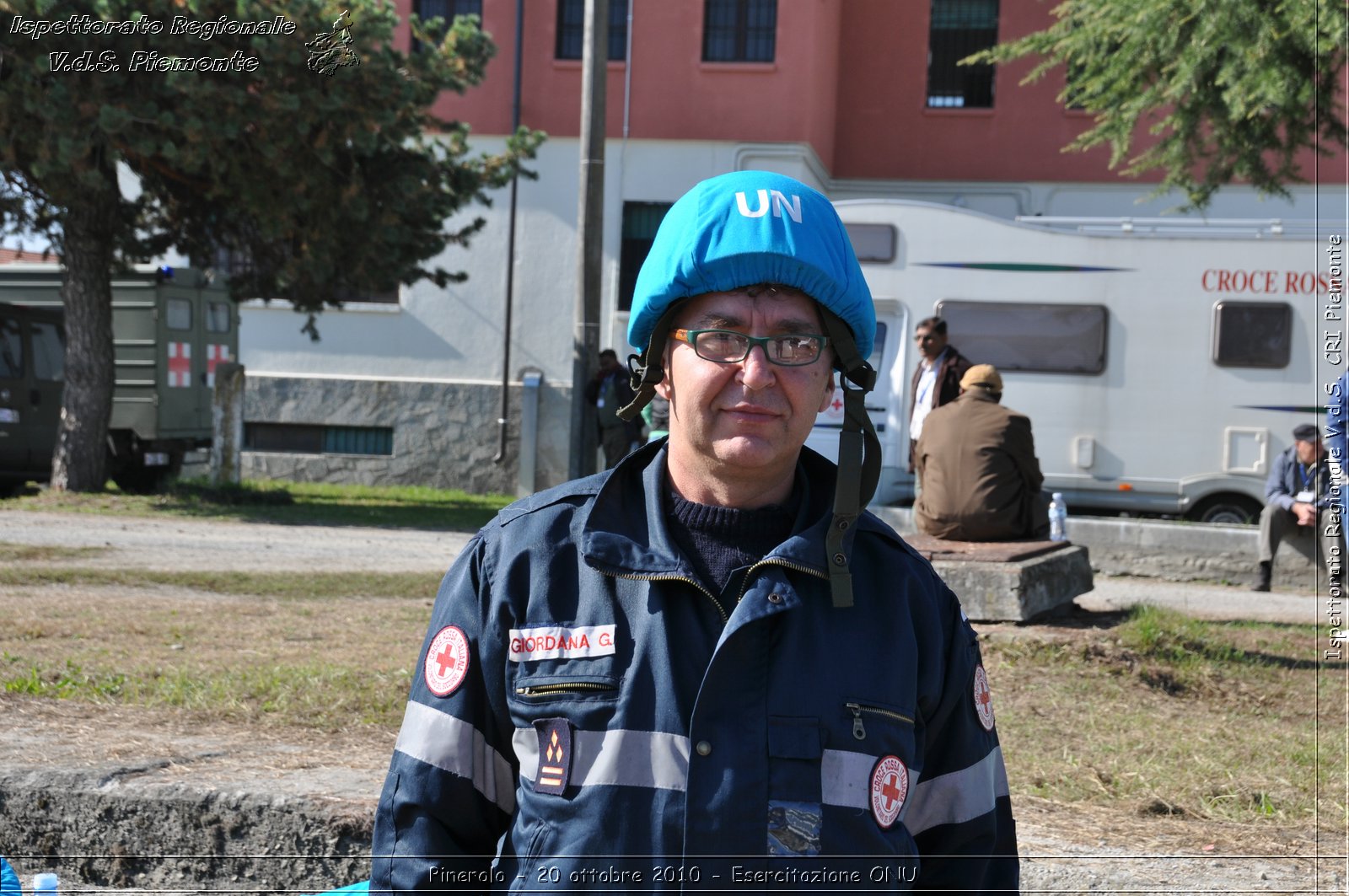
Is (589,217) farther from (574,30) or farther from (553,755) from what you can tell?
(553,755)

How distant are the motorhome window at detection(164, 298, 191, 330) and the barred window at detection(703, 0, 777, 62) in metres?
8.19

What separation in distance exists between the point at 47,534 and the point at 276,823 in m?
8.03

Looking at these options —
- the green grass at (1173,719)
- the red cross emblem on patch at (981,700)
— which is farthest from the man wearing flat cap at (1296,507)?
the red cross emblem on patch at (981,700)

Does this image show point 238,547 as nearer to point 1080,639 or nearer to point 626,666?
point 1080,639

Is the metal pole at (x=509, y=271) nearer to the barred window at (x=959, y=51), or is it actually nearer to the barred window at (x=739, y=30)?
the barred window at (x=739, y=30)

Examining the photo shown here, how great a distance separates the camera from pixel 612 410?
15703 mm

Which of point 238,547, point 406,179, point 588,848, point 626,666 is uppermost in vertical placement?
point 406,179

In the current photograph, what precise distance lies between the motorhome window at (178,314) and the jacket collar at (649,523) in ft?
53.8

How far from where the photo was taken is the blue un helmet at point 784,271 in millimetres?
2074

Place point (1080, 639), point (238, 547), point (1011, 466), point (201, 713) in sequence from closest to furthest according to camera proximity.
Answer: point (201, 713) < point (1080, 639) < point (1011, 466) < point (238, 547)

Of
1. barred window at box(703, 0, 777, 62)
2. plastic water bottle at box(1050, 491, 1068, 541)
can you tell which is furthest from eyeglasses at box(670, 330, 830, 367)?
barred window at box(703, 0, 777, 62)

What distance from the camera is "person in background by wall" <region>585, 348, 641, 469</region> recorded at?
15336 mm

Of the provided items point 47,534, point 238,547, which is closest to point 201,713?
point 238,547

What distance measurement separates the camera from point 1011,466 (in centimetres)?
790
